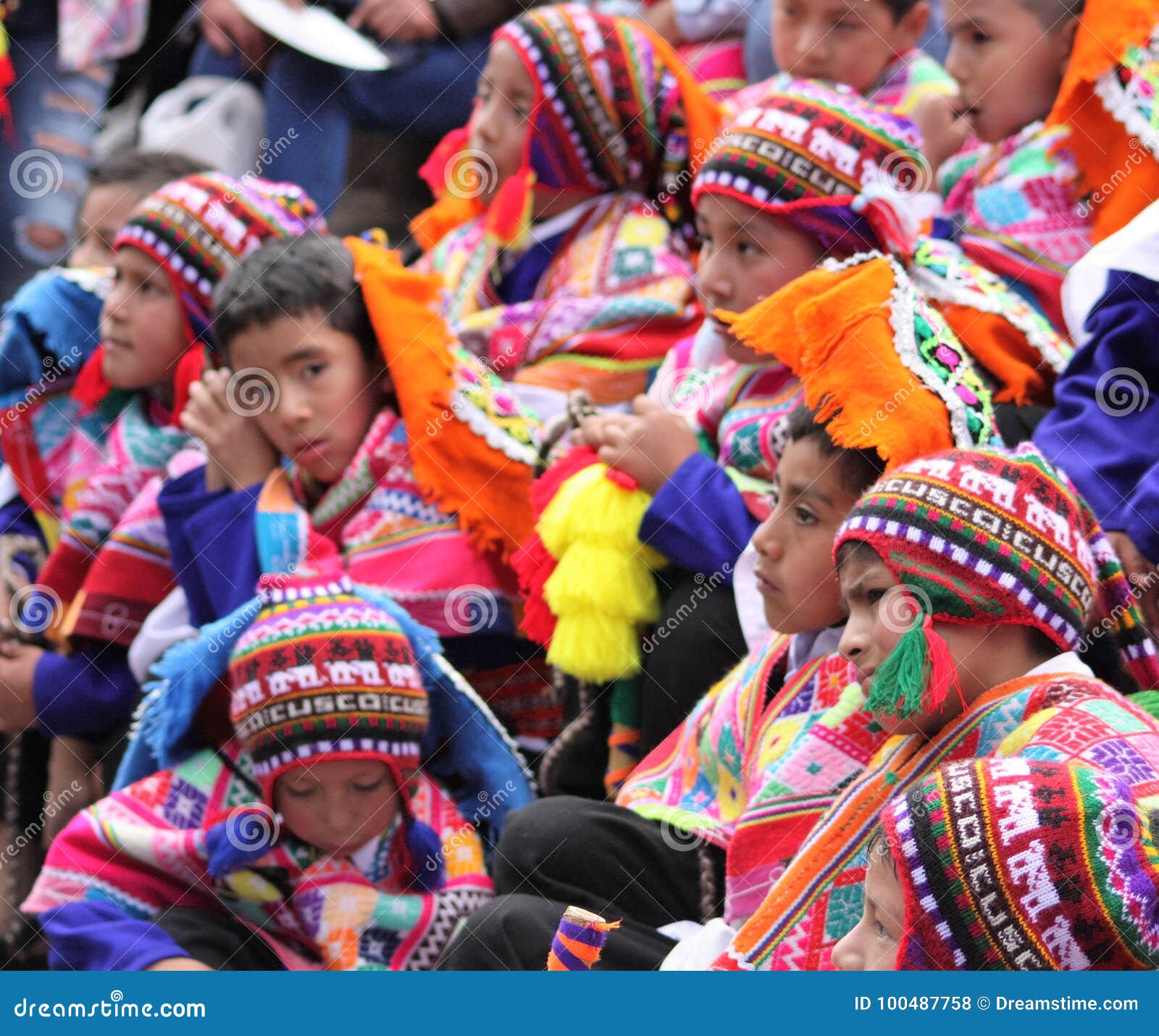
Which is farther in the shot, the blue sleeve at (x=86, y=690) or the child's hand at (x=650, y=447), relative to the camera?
the blue sleeve at (x=86, y=690)

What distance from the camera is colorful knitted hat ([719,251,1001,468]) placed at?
2.60 m

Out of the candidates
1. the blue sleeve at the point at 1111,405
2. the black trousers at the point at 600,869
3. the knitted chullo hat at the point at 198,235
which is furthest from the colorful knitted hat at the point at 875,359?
the knitted chullo hat at the point at 198,235

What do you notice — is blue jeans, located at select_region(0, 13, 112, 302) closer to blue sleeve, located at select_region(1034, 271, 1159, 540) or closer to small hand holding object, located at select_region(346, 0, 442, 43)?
small hand holding object, located at select_region(346, 0, 442, 43)

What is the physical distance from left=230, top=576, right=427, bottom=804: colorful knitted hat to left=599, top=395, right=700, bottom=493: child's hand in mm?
482

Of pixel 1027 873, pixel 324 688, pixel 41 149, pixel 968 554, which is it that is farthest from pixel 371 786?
pixel 41 149

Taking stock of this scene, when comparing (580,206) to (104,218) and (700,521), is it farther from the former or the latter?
(104,218)

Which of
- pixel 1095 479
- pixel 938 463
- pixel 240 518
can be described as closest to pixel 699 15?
pixel 240 518

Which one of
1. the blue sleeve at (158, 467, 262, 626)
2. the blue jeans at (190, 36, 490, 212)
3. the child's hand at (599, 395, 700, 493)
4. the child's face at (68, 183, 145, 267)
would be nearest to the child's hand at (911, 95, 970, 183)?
the child's hand at (599, 395, 700, 493)

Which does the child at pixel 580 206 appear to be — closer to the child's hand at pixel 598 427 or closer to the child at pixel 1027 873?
the child's hand at pixel 598 427

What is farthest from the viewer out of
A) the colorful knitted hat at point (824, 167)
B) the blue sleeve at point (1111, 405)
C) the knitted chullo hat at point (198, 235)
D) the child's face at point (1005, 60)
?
the knitted chullo hat at point (198, 235)

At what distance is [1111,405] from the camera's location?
2883mm

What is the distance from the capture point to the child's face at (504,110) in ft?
12.8

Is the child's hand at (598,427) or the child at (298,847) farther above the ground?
the child's hand at (598,427)

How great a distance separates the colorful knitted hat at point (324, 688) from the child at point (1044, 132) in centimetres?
133
